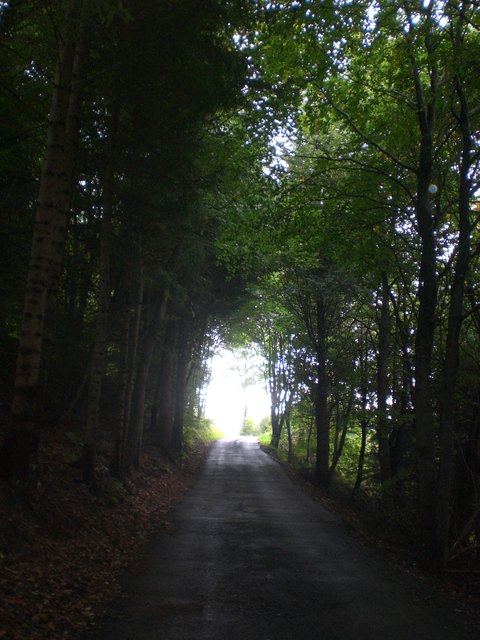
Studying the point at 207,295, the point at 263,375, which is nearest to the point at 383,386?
the point at 207,295

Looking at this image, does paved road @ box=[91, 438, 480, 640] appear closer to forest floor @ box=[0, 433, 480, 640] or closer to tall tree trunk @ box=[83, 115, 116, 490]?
forest floor @ box=[0, 433, 480, 640]

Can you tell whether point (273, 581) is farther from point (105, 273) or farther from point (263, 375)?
point (263, 375)

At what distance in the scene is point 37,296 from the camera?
7336 mm

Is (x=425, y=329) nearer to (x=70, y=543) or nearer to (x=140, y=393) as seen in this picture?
(x=70, y=543)

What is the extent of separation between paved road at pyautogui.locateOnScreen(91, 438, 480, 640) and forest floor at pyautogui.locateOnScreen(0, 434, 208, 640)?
0.39 m

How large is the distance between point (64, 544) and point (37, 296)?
11.7 feet

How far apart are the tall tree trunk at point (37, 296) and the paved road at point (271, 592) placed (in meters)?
2.49

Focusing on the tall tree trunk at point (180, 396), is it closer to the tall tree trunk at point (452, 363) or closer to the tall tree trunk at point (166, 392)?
the tall tree trunk at point (166, 392)

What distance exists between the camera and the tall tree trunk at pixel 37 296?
727 centimetres

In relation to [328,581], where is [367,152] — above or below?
above

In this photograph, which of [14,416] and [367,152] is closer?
[14,416]

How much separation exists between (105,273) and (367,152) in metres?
6.48

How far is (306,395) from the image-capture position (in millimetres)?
25688

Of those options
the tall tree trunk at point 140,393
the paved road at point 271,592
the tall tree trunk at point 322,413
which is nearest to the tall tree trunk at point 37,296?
the paved road at point 271,592
